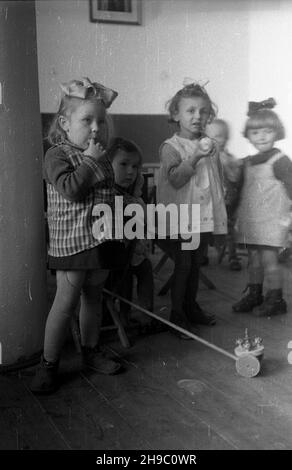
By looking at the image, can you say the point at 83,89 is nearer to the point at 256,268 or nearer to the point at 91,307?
the point at 91,307

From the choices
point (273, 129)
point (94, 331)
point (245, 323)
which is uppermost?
point (273, 129)

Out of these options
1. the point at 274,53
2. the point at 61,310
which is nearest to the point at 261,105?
the point at 274,53

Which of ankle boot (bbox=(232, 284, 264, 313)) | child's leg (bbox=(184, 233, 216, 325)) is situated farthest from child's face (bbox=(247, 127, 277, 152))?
ankle boot (bbox=(232, 284, 264, 313))

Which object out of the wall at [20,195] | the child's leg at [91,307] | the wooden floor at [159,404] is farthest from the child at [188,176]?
the wall at [20,195]

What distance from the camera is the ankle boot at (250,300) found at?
1821 millimetres

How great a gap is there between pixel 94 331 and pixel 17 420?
35cm

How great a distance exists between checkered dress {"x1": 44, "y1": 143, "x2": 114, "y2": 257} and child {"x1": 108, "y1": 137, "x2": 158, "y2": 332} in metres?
0.27

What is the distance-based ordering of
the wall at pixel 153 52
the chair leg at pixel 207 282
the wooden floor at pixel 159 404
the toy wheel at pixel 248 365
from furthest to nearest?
the chair leg at pixel 207 282
the wall at pixel 153 52
the toy wheel at pixel 248 365
the wooden floor at pixel 159 404

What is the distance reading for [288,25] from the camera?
5.43 feet

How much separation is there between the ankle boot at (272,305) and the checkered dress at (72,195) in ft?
2.65

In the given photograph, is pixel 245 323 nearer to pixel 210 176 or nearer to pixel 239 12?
pixel 210 176

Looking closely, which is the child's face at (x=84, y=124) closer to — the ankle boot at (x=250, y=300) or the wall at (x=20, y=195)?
the wall at (x=20, y=195)

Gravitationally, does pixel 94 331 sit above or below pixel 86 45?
below

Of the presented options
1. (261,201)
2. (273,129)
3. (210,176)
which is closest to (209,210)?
(210,176)
